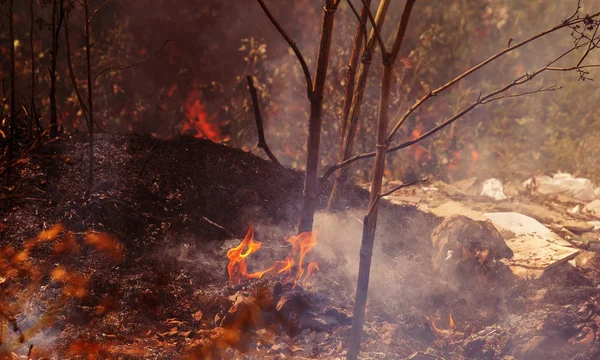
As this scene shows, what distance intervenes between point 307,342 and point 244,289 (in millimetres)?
716

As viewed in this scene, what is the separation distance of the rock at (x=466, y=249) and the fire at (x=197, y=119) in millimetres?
5311

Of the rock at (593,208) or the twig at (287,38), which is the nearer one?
the twig at (287,38)

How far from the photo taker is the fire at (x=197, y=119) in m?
9.01

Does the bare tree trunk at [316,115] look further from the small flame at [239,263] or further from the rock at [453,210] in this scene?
the rock at [453,210]

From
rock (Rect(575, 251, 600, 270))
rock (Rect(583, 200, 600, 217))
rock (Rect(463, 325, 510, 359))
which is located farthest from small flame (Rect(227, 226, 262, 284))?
rock (Rect(583, 200, 600, 217))

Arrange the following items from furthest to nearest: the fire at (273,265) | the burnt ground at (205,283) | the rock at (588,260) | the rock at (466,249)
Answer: the rock at (588,260), the rock at (466,249), the fire at (273,265), the burnt ground at (205,283)

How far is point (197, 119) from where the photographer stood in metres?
9.09

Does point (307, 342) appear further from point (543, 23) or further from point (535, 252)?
Answer: point (543, 23)

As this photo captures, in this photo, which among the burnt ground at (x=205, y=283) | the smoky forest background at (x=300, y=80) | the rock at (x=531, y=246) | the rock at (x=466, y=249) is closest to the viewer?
→ the burnt ground at (x=205, y=283)

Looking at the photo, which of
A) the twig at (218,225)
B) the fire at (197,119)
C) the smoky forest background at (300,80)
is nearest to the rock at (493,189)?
the smoky forest background at (300,80)

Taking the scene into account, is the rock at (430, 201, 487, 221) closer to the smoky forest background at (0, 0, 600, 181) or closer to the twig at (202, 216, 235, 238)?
the smoky forest background at (0, 0, 600, 181)

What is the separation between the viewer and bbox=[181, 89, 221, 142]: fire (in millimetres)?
9008

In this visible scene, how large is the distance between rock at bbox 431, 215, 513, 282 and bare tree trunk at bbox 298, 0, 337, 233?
1.86m

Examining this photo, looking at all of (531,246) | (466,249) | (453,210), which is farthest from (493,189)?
(466,249)
